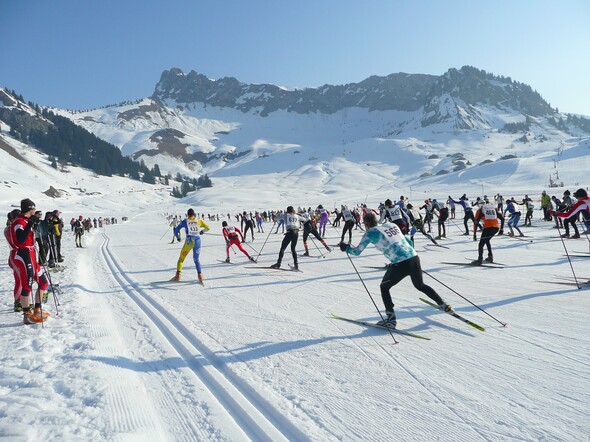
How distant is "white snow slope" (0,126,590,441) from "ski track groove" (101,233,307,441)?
0.6 inches

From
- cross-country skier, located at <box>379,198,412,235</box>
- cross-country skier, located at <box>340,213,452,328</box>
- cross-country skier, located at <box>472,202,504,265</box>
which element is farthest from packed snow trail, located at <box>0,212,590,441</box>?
cross-country skier, located at <box>379,198,412,235</box>

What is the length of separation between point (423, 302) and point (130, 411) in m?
4.96

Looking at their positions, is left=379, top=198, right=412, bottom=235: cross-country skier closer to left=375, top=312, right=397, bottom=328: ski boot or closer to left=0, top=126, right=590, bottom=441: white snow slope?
left=0, top=126, right=590, bottom=441: white snow slope

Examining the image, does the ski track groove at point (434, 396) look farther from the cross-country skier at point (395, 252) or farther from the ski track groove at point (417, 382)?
the cross-country skier at point (395, 252)

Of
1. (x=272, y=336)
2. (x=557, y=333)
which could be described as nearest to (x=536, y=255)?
(x=557, y=333)

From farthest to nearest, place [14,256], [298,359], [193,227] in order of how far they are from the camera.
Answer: [193,227], [14,256], [298,359]

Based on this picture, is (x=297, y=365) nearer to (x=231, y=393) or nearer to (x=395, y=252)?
(x=231, y=393)

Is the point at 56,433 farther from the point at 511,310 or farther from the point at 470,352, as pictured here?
the point at 511,310

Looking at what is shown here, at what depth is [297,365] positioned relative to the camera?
4.09m

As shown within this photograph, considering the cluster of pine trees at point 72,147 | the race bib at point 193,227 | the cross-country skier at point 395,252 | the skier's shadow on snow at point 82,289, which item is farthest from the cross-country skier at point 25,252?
the cluster of pine trees at point 72,147

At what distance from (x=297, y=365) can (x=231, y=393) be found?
2.93ft

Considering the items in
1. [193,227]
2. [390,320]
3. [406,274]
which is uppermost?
[193,227]

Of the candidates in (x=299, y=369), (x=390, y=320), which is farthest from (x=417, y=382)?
(x=390, y=320)

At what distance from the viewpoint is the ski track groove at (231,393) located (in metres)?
2.95
